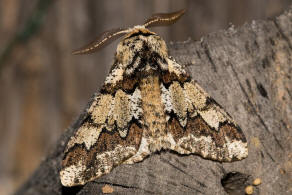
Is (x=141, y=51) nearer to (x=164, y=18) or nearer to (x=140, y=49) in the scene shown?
(x=140, y=49)

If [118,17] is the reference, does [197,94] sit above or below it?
below

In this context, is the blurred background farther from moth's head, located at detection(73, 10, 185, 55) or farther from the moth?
the moth

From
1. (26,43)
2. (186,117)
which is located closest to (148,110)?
(186,117)

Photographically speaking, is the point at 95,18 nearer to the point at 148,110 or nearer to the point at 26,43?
the point at 26,43

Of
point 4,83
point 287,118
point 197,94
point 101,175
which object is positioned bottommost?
point 101,175

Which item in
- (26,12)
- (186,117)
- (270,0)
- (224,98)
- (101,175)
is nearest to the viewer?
(101,175)

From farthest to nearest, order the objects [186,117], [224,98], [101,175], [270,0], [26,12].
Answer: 1. [26,12]
2. [270,0]
3. [186,117]
4. [224,98]
5. [101,175]

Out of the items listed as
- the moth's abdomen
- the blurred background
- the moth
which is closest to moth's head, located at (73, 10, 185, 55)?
the moth
